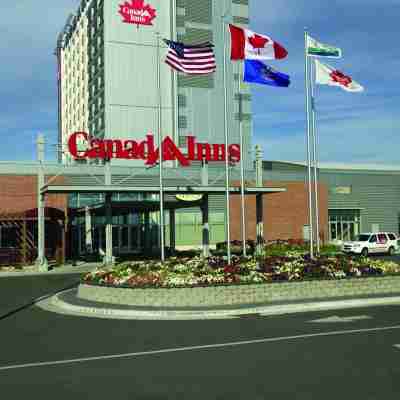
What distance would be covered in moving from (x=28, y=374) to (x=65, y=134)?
108 meters

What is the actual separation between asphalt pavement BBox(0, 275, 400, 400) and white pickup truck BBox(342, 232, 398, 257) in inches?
1103

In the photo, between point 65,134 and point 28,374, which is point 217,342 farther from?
point 65,134

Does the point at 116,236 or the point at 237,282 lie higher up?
the point at 116,236

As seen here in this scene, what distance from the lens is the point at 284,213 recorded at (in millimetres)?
Result: 57250

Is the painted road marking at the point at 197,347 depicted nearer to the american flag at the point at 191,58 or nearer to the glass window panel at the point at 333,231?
the american flag at the point at 191,58

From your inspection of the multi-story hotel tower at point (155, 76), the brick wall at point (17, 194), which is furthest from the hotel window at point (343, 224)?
the brick wall at point (17, 194)

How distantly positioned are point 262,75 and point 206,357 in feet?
45.4

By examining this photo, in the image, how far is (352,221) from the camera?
6184 cm

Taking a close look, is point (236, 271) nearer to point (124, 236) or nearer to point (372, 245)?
point (372, 245)

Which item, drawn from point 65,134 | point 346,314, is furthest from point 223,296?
point 65,134

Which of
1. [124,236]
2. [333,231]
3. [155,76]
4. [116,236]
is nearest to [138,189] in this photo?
[124,236]

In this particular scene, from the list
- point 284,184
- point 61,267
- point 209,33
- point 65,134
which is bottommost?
point 61,267

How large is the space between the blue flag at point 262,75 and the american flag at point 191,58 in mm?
1551

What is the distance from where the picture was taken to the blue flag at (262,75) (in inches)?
843
